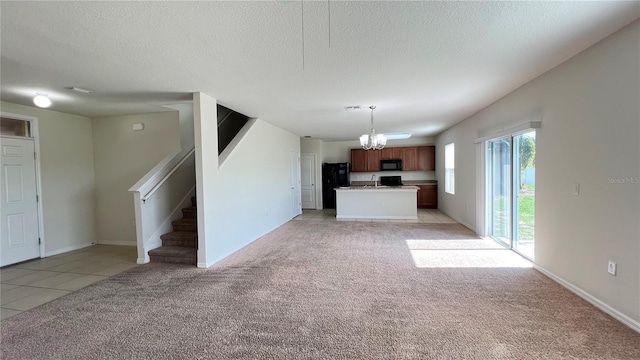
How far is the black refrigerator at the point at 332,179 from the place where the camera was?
9.07 meters

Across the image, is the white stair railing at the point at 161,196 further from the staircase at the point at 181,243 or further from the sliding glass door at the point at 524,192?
the sliding glass door at the point at 524,192

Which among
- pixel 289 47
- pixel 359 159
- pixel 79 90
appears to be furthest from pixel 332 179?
pixel 289 47

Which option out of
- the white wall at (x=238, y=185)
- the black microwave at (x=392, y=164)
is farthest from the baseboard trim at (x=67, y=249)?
the black microwave at (x=392, y=164)

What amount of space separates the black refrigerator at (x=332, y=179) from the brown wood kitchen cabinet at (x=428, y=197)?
2428 millimetres

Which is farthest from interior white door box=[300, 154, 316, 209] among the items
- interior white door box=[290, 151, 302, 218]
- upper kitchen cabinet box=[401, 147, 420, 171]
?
upper kitchen cabinet box=[401, 147, 420, 171]

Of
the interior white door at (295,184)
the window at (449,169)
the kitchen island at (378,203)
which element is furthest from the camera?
the interior white door at (295,184)

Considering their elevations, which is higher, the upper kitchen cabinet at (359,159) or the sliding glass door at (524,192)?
the upper kitchen cabinet at (359,159)

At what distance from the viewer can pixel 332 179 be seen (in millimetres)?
9164

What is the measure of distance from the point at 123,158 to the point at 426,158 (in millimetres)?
8295

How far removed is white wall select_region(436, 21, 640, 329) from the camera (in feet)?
6.97

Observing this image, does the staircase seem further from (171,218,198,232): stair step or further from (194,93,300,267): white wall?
(194,93,300,267): white wall

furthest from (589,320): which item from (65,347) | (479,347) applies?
(65,347)

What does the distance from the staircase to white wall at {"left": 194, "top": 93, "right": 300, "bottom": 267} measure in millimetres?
415

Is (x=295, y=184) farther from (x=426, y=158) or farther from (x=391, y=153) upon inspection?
(x=426, y=158)
